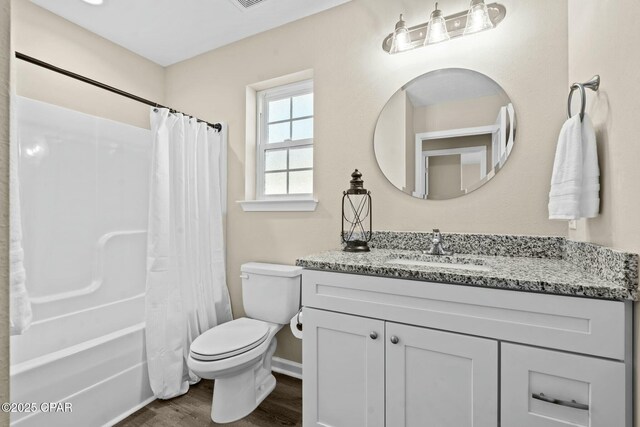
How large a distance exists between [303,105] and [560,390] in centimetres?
208

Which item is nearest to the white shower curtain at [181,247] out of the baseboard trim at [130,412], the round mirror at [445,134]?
the baseboard trim at [130,412]

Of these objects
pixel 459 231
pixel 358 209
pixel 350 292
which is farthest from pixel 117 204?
pixel 459 231

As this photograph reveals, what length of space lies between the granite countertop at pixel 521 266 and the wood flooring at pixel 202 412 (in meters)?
0.93

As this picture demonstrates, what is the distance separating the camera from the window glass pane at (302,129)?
2182 millimetres

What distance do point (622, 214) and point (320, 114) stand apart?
5.12 feet

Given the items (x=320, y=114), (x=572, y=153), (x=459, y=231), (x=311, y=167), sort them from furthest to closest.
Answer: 1. (x=311, y=167)
2. (x=320, y=114)
3. (x=459, y=231)
4. (x=572, y=153)

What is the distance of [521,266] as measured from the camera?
3.89ft

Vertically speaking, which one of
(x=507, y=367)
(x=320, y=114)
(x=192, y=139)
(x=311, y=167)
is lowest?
(x=507, y=367)

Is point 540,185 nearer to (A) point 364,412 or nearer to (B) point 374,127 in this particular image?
(B) point 374,127

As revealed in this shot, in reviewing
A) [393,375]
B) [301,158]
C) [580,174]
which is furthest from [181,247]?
[580,174]

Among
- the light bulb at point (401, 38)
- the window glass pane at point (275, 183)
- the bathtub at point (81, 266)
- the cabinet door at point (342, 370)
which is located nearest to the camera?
the cabinet door at point (342, 370)

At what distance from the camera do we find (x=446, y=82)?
1.62 meters

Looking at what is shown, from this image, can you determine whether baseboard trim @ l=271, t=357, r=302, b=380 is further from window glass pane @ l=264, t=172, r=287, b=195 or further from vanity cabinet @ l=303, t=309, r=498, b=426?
window glass pane @ l=264, t=172, r=287, b=195

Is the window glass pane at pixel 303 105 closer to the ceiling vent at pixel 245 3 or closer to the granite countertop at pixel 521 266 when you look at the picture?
the ceiling vent at pixel 245 3
